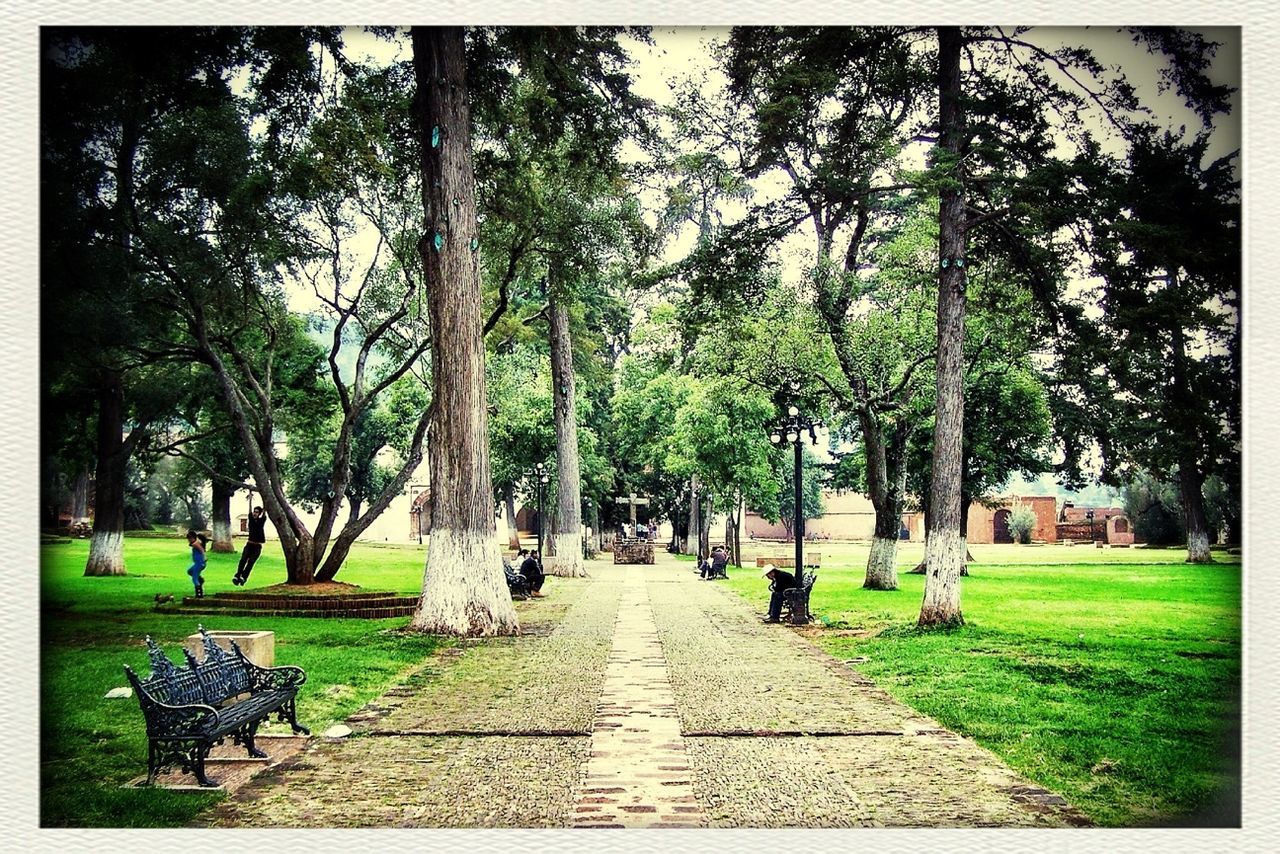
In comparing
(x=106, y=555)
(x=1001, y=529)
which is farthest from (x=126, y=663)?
(x=1001, y=529)

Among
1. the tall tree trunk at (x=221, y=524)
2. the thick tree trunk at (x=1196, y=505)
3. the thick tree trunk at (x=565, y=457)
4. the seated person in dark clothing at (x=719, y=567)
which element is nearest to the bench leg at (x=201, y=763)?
the thick tree trunk at (x=1196, y=505)

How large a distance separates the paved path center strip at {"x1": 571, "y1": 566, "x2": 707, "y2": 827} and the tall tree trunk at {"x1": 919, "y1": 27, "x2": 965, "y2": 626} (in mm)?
4003

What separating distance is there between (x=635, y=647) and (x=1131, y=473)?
614cm

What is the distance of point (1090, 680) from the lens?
8.99 meters

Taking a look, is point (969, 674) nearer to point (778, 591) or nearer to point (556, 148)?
point (778, 591)

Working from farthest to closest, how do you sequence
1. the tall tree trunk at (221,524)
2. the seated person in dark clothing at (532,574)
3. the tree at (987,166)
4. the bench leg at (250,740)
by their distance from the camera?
the tall tree trunk at (221,524) < the seated person in dark clothing at (532,574) < the tree at (987,166) < the bench leg at (250,740)

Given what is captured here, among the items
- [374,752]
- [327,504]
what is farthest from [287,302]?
[374,752]

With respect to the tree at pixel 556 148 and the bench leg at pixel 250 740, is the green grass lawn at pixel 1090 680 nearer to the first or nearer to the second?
the bench leg at pixel 250 740

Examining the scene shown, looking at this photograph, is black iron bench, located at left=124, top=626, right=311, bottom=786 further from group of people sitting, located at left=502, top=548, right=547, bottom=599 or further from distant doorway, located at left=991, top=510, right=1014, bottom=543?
distant doorway, located at left=991, top=510, right=1014, bottom=543

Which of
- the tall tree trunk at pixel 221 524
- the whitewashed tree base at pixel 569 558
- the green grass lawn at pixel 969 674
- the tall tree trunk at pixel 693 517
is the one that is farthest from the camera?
the tall tree trunk at pixel 693 517

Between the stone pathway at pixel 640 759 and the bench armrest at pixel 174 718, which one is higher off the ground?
the bench armrest at pixel 174 718

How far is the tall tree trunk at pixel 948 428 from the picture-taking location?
39.1 feet

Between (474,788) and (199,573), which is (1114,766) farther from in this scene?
(199,573)

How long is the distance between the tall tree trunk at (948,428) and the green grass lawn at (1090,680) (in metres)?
0.55
